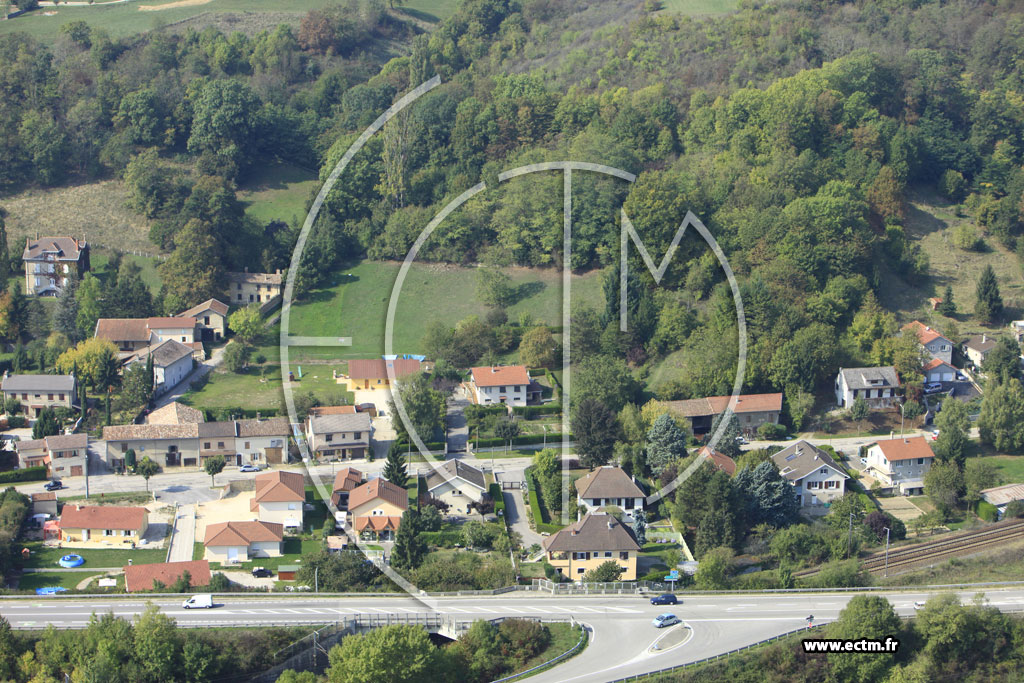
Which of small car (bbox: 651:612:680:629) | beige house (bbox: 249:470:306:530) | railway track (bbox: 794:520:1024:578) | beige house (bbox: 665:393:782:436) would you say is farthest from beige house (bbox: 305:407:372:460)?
railway track (bbox: 794:520:1024:578)

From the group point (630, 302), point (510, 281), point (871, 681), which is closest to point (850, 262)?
point (630, 302)

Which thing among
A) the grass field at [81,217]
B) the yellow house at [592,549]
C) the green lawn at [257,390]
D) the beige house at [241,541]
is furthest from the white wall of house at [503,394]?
the grass field at [81,217]

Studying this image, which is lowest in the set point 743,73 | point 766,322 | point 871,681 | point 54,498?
point 871,681

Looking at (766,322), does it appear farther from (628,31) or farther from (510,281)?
(628,31)

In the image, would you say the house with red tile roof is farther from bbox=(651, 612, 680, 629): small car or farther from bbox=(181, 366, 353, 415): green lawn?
bbox=(651, 612, 680, 629): small car

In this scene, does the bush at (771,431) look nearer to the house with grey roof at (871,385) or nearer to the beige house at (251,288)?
the house with grey roof at (871,385)

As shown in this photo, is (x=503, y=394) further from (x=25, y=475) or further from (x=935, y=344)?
(x=25, y=475)

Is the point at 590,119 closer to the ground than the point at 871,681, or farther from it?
farther from it

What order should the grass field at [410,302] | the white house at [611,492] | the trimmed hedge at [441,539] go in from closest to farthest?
the trimmed hedge at [441,539], the white house at [611,492], the grass field at [410,302]

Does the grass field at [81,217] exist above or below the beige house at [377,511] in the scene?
above
